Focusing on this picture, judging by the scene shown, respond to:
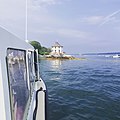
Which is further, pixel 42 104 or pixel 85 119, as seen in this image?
pixel 85 119

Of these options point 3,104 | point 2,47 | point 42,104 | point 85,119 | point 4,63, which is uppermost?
point 2,47

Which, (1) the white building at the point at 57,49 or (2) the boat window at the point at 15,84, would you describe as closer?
(2) the boat window at the point at 15,84

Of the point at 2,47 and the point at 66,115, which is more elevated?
the point at 2,47

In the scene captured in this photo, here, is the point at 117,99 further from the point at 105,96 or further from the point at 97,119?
the point at 97,119

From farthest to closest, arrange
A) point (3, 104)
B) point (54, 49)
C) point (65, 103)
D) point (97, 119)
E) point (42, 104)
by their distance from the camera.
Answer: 1. point (54, 49)
2. point (65, 103)
3. point (97, 119)
4. point (42, 104)
5. point (3, 104)

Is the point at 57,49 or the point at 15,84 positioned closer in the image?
the point at 15,84

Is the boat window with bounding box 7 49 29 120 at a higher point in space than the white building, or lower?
lower

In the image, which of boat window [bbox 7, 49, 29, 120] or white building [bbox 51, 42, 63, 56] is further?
white building [bbox 51, 42, 63, 56]

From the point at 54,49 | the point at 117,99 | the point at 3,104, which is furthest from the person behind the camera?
the point at 54,49

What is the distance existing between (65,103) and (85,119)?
7.07ft

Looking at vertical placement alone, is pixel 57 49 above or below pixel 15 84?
above

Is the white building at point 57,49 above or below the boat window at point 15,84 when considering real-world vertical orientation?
above

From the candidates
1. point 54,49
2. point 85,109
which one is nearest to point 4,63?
point 85,109

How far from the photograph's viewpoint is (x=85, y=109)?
335 inches
